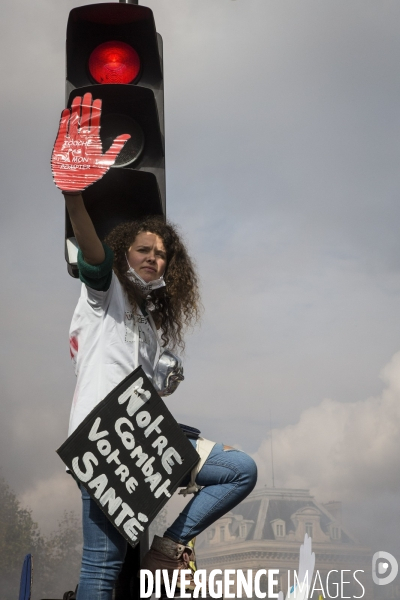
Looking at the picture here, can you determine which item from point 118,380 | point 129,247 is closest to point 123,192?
point 129,247

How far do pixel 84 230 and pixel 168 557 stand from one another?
1204mm

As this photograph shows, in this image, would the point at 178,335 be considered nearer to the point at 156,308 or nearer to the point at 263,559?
the point at 156,308

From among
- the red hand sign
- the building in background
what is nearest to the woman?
the red hand sign

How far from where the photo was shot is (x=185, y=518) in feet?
9.40

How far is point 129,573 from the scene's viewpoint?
278cm

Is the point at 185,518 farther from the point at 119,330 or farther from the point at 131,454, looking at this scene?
the point at 119,330

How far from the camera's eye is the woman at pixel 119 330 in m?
2.59

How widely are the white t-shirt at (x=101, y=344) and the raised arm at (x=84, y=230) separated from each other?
15 centimetres

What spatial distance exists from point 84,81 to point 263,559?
240 feet

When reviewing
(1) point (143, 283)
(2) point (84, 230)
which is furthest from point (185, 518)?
(2) point (84, 230)

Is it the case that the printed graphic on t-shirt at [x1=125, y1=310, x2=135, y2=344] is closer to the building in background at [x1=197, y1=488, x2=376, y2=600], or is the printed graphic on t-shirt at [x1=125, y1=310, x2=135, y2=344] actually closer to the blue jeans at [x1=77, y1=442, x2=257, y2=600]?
the blue jeans at [x1=77, y1=442, x2=257, y2=600]

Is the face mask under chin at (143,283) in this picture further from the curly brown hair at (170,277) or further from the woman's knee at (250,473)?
the woman's knee at (250,473)

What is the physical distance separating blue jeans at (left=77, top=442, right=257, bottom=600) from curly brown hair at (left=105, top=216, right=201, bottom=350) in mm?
581

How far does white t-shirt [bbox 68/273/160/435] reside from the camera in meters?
2.74
